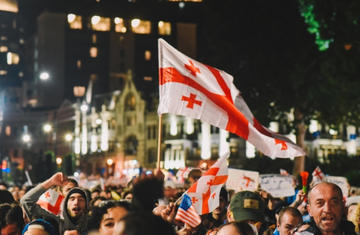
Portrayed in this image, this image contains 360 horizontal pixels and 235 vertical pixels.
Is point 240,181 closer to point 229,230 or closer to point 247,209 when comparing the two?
point 247,209

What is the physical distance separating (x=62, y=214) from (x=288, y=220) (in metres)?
2.44

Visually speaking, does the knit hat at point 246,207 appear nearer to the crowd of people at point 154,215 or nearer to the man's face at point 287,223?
the crowd of people at point 154,215

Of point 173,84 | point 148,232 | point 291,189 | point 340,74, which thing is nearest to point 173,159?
point 340,74

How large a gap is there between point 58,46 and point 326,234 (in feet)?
354

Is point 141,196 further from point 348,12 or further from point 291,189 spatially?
point 348,12

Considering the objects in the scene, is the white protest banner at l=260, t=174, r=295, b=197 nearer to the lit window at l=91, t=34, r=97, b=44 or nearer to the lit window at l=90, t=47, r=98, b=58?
the lit window at l=90, t=47, r=98, b=58

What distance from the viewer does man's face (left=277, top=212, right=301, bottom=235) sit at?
7.35 m

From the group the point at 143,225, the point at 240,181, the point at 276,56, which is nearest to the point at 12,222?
the point at 143,225

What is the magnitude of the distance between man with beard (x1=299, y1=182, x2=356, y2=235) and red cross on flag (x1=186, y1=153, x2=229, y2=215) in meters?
1.82

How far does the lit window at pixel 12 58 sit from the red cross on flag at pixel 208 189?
15.2 feet

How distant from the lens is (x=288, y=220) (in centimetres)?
740

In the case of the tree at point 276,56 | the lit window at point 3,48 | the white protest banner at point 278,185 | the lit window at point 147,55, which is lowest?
the white protest banner at point 278,185

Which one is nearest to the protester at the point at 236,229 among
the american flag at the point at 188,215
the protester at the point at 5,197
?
the american flag at the point at 188,215

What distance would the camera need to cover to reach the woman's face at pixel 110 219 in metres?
5.20
